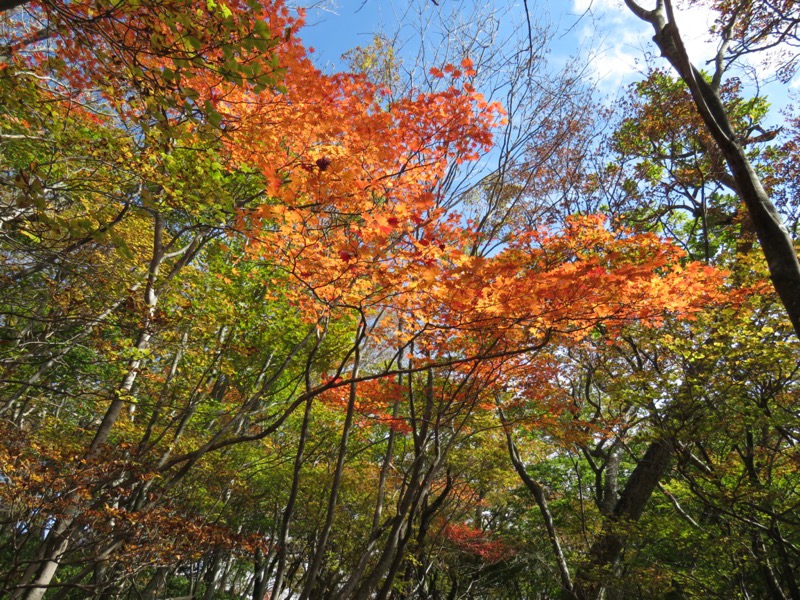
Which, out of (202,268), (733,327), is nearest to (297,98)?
(733,327)

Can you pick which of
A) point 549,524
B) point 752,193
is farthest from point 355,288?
point 549,524

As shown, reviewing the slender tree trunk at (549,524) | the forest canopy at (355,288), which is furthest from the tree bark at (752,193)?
the slender tree trunk at (549,524)

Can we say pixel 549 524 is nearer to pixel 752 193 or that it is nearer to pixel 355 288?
pixel 355 288

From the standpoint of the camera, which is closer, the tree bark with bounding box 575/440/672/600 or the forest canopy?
the forest canopy

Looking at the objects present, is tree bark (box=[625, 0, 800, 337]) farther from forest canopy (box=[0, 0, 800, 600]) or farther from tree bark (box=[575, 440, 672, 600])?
tree bark (box=[575, 440, 672, 600])

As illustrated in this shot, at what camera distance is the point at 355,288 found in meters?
5.14

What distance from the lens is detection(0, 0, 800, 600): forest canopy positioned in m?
3.47

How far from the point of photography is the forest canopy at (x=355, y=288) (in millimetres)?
3467

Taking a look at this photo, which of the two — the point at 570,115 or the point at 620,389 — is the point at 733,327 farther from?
the point at 570,115

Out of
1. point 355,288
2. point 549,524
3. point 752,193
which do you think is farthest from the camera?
point 549,524

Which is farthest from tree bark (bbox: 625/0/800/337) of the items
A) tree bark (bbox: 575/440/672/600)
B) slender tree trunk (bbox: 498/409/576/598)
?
tree bark (bbox: 575/440/672/600)

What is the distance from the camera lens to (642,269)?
4.05 meters

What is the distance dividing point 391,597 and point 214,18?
10076 mm

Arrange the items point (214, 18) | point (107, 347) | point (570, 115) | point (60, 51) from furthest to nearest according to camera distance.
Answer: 1. point (570, 115)
2. point (107, 347)
3. point (60, 51)
4. point (214, 18)
